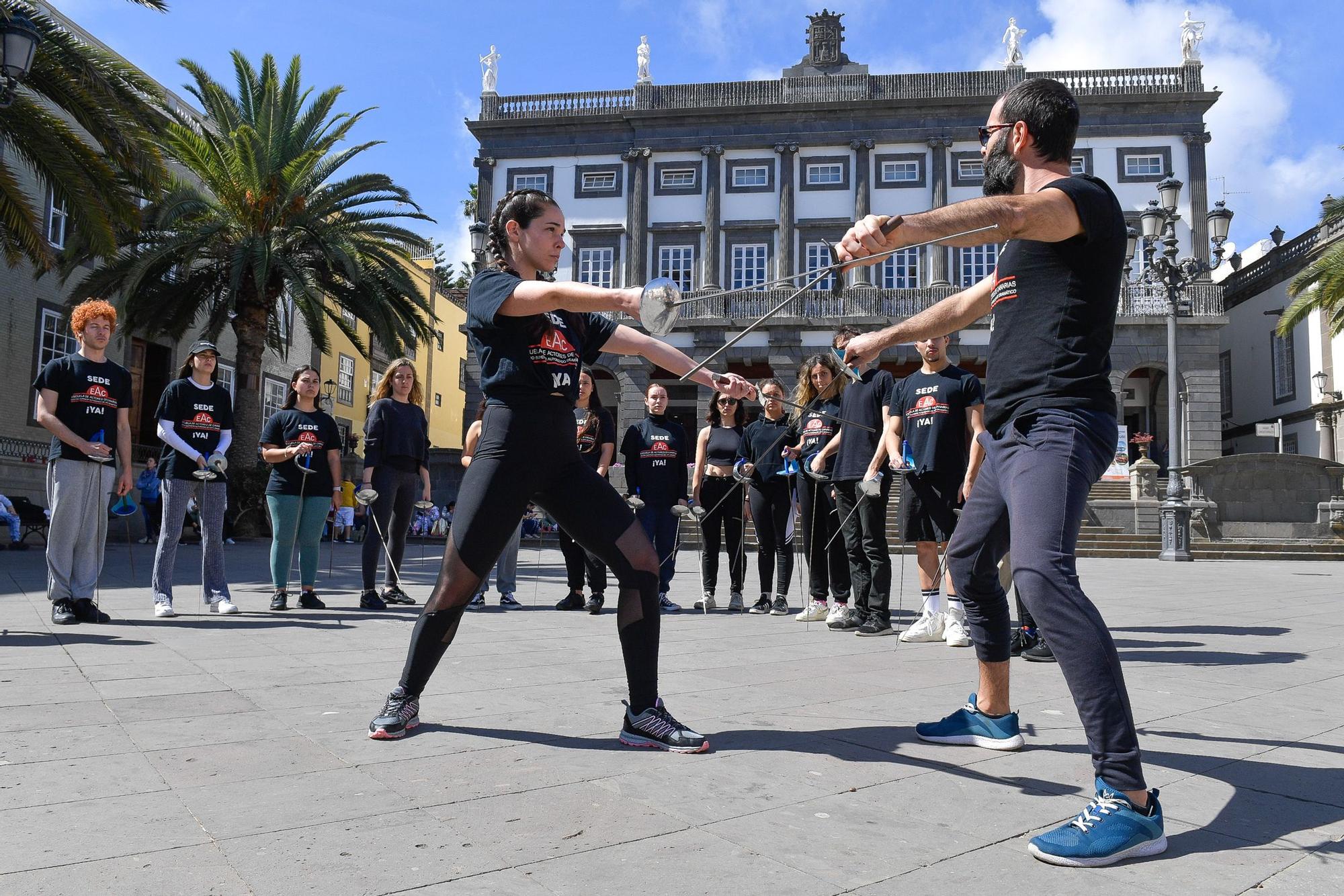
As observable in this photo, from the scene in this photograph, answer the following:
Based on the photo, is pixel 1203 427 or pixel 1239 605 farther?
pixel 1203 427

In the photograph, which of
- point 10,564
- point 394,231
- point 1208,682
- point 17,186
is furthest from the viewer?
point 394,231

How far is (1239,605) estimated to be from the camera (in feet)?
32.0

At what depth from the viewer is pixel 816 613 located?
26.2 feet

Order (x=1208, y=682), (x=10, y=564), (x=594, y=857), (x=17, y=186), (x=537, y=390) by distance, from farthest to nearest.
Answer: (x=17, y=186) → (x=10, y=564) → (x=1208, y=682) → (x=537, y=390) → (x=594, y=857)

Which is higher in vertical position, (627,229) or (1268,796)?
(627,229)

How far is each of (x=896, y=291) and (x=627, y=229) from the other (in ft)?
32.6

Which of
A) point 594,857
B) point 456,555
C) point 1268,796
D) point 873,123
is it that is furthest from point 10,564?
point 873,123

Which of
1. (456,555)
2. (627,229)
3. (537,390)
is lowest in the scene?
(456,555)

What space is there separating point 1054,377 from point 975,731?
1.34 m

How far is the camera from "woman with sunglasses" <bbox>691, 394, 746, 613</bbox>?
30.0 ft

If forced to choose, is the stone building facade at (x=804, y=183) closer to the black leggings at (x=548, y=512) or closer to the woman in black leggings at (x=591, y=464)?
the woman in black leggings at (x=591, y=464)

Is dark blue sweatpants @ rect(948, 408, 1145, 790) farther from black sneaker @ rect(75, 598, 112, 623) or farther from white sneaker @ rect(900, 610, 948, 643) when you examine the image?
black sneaker @ rect(75, 598, 112, 623)

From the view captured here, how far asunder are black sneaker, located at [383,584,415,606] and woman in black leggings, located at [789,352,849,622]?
332 centimetres

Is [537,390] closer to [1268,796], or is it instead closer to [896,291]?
[1268,796]
